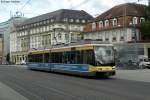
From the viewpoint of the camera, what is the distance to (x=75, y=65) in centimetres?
3644

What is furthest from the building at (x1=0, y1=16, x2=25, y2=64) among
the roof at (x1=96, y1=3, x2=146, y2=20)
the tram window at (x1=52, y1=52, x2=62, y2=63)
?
the tram window at (x1=52, y1=52, x2=62, y2=63)

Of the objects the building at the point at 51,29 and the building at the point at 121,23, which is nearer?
the building at the point at 121,23

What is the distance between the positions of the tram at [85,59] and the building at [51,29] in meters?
66.4

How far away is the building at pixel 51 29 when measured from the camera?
119000mm

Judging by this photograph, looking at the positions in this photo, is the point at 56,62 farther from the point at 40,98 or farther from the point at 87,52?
the point at 40,98

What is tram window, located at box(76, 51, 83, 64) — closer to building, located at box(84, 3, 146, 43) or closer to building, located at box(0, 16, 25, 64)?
building, located at box(84, 3, 146, 43)

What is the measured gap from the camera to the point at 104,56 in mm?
33781

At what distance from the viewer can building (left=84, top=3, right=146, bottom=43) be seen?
87.8 m

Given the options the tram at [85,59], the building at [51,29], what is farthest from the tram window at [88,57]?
the building at [51,29]

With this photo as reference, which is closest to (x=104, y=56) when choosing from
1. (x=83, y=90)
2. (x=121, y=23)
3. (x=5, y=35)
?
(x=83, y=90)

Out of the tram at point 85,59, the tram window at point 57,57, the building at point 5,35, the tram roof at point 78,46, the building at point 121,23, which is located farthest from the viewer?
the building at point 5,35

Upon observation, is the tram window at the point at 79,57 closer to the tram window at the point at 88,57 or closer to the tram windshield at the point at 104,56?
the tram window at the point at 88,57

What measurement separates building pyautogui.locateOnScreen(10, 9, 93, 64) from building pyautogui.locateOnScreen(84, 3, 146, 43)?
14055 millimetres

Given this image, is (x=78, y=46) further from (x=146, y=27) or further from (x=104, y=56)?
(x=146, y=27)
